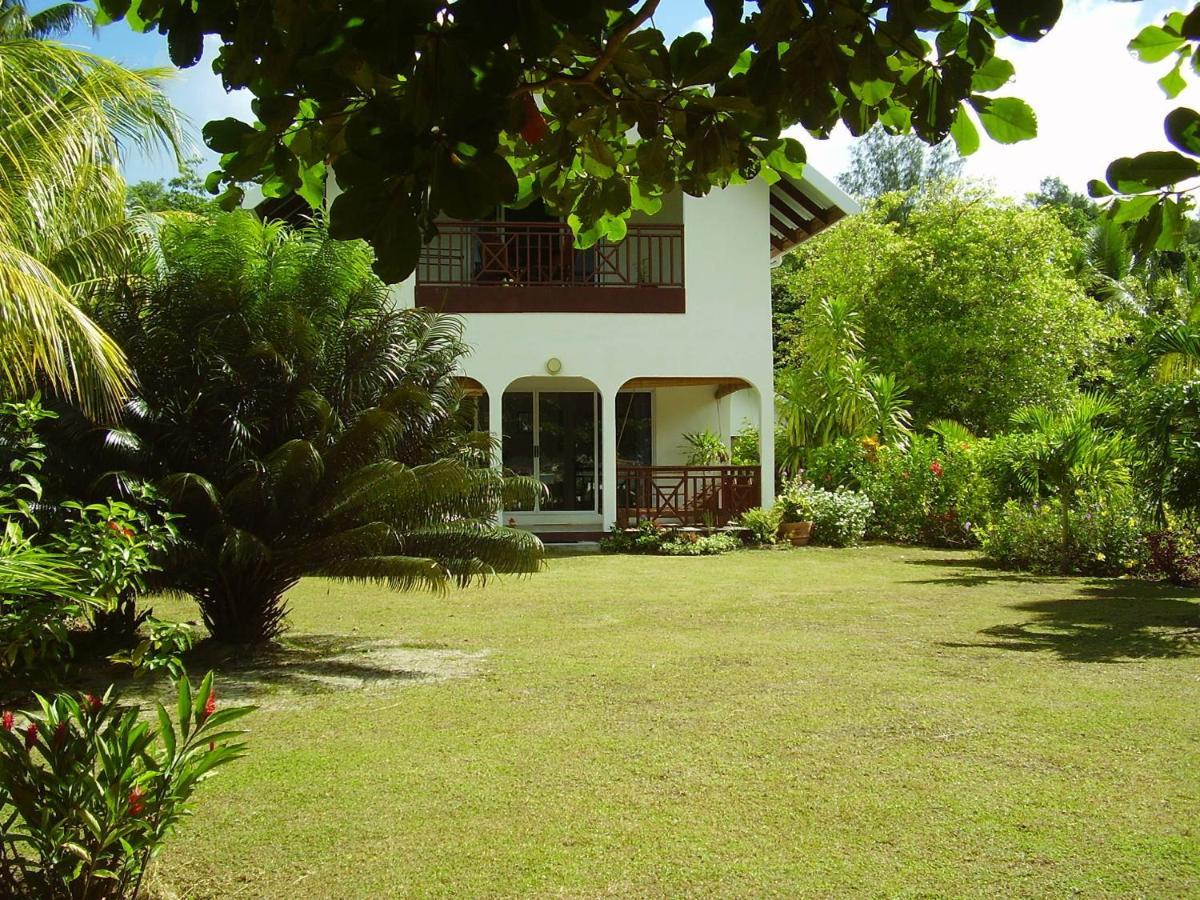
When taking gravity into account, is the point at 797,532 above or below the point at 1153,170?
below

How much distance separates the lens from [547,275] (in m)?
18.5

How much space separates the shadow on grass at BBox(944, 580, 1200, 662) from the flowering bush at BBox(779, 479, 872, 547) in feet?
19.1

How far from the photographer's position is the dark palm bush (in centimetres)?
852

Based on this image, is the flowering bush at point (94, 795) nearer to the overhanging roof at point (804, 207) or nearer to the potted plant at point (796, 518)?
the overhanging roof at point (804, 207)

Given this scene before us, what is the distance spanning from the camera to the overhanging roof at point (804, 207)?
17562 millimetres

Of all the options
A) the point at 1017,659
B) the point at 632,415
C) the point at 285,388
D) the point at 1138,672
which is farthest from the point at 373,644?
the point at 632,415

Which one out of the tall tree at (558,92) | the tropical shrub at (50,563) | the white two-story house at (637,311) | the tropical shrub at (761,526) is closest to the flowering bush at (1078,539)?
the tropical shrub at (761,526)

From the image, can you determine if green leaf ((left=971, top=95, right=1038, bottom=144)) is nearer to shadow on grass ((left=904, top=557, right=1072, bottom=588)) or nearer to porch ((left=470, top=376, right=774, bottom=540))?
shadow on grass ((left=904, top=557, right=1072, bottom=588))

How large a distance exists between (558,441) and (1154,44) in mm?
18345

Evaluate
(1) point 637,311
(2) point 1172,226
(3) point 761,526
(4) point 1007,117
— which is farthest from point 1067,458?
(2) point 1172,226

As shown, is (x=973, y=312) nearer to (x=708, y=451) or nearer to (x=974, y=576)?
(x=708, y=451)

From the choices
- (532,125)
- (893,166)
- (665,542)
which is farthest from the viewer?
(893,166)

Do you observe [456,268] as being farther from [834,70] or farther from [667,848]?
[834,70]

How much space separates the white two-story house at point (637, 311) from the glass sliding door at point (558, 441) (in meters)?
0.64
